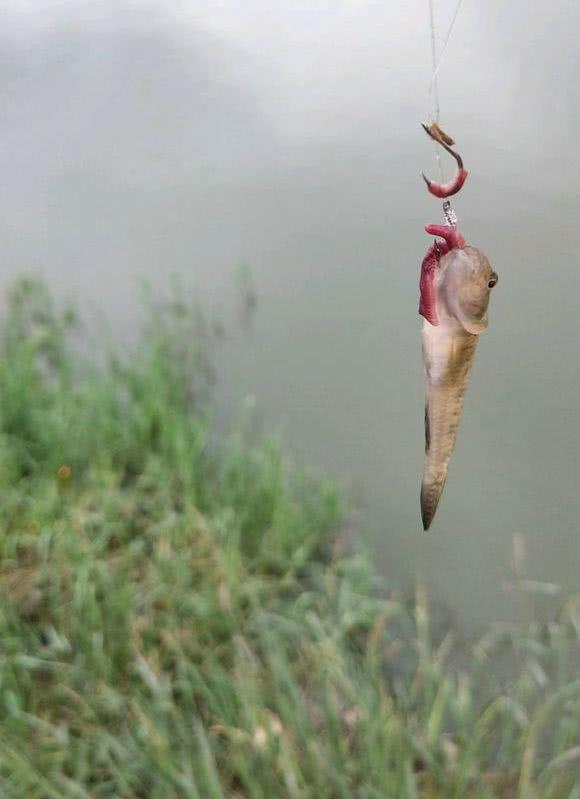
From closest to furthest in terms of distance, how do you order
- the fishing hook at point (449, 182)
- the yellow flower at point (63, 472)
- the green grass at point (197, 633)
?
the fishing hook at point (449, 182) < the green grass at point (197, 633) < the yellow flower at point (63, 472)

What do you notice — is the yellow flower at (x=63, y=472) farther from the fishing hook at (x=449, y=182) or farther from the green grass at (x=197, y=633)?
the fishing hook at (x=449, y=182)

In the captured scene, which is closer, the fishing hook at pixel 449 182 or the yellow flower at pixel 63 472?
the fishing hook at pixel 449 182

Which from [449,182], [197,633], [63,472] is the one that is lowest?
[197,633]

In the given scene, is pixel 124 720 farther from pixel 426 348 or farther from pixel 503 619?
pixel 426 348

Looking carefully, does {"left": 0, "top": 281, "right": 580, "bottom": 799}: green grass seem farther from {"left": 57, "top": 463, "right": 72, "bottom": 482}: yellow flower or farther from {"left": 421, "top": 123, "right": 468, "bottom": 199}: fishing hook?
{"left": 421, "top": 123, "right": 468, "bottom": 199}: fishing hook

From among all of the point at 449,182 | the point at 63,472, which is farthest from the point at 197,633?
the point at 449,182

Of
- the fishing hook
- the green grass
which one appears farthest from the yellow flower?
the fishing hook

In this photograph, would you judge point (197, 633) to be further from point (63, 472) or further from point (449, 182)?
point (449, 182)

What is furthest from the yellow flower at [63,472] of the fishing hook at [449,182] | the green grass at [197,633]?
the fishing hook at [449,182]

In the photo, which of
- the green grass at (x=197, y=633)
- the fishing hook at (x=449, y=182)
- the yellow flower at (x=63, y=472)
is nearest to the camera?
the fishing hook at (x=449, y=182)

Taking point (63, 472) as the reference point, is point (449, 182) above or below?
above
